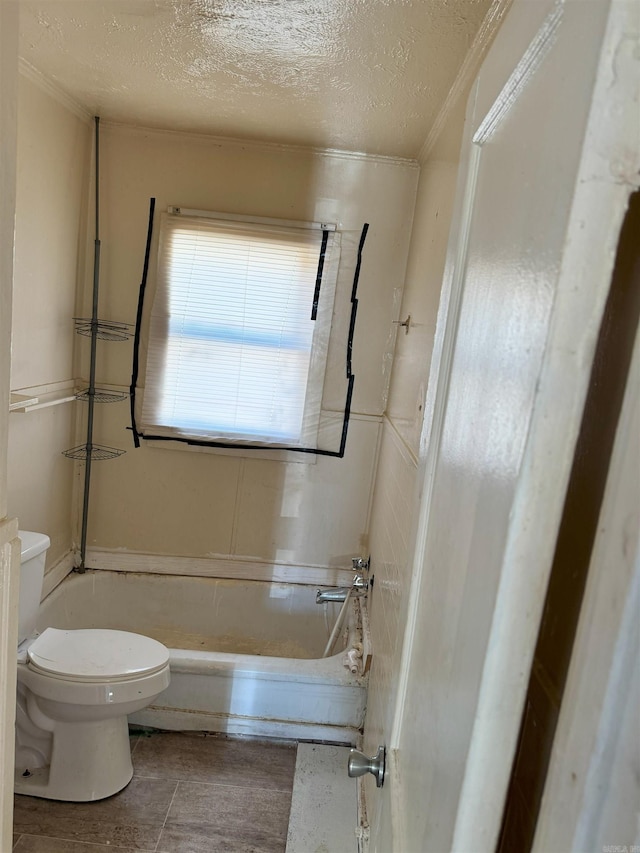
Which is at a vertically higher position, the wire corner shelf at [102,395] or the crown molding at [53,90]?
the crown molding at [53,90]

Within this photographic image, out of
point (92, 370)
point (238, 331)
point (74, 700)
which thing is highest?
point (238, 331)

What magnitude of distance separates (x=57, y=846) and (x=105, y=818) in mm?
161

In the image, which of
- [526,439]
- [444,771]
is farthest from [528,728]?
[526,439]

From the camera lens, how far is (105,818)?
1.95 meters

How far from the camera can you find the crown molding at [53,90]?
6.95 ft

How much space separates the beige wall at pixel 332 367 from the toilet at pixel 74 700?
0.88m

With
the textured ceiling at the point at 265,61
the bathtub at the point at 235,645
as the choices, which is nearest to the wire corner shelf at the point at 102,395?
the bathtub at the point at 235,645

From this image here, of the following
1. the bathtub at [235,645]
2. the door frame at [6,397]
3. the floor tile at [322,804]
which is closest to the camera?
the door frame at [6,397]

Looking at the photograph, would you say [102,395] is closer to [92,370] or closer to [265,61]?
[92,370]

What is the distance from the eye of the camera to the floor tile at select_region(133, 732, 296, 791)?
217 cm

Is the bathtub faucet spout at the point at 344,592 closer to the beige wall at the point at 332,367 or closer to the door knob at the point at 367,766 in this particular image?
the beige wall at the point at 332,367

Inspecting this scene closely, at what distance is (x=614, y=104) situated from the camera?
1.26 ft

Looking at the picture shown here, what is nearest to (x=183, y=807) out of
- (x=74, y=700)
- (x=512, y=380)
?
(x=74, y=700)

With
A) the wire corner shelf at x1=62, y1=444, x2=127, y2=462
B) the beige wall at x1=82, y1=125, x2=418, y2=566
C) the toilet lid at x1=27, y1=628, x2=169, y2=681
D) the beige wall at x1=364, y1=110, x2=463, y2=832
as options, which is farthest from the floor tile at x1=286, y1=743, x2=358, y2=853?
the wire corner shelf at x1=62, y1=444, x2=127, y2=462
